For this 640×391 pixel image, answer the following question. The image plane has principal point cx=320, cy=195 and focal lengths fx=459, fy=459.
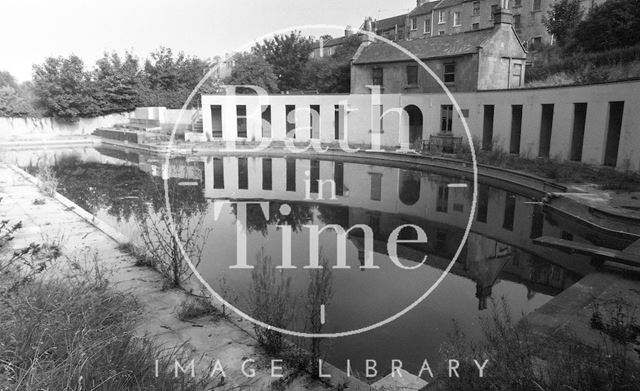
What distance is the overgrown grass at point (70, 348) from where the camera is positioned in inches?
112

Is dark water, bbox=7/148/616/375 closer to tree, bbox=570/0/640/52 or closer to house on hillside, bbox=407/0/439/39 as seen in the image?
tree, bbox=570/0/640/52

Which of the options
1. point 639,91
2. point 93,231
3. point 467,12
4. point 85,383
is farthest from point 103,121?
point 85,383

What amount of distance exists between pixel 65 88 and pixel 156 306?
35.8m

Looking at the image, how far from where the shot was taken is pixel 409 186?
15594mm

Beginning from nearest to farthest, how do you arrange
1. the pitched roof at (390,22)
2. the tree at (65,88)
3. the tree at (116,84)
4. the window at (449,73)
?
1. the window at (449,73)
2. the tree at (65,88)
3. the tree at (116,84)
4. the pitched roof at (390,22)

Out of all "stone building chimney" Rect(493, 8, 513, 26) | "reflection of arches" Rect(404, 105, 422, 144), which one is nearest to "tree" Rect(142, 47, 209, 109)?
"reflection of arches" Rect(404, 105, 422, 144)

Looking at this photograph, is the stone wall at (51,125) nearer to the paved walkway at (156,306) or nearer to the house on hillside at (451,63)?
the house on hillside at (451,63)

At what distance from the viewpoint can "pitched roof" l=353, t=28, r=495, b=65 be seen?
21.5 m

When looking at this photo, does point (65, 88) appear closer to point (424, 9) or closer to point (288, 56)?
point (288, 56)

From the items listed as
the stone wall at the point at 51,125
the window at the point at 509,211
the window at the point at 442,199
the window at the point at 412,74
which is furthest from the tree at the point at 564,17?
the stone wall at the point at 51,125

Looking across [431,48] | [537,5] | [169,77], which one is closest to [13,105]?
[169,77]

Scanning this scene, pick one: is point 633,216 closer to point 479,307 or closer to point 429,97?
point 479,307

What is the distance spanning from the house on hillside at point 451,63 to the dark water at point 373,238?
6.39m

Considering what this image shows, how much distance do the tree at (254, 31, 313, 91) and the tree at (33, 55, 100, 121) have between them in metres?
13.7
